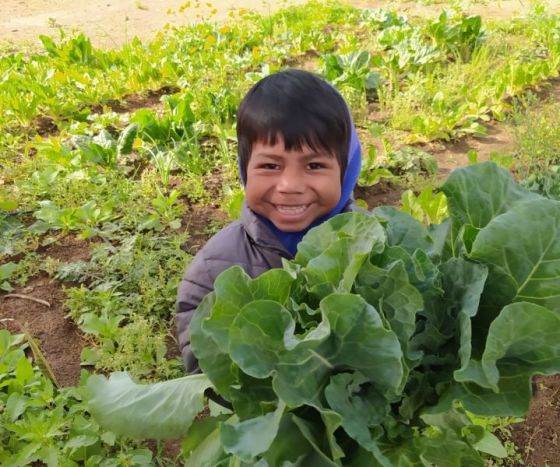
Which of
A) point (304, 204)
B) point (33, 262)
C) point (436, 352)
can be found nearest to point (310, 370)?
point (436, 352)

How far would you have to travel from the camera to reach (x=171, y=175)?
4480mm

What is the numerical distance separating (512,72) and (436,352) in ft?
16.7

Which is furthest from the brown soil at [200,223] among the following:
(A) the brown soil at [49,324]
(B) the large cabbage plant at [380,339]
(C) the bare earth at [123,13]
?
(C) the bare earth at [123,13]

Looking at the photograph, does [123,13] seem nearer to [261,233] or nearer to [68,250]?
[68,250]

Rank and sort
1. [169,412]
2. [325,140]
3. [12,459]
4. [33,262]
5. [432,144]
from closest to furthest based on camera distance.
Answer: [169,412], [325,140], [12,459], [33,262], [432,144]

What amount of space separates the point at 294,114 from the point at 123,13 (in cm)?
847

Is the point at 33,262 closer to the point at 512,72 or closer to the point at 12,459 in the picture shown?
the point at 12,459

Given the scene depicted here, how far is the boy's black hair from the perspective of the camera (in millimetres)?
1909

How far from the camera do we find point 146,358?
2.75 m

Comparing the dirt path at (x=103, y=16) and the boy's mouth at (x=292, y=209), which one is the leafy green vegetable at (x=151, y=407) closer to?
the boy's mouth at (x=292, y=209)

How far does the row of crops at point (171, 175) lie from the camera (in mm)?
1385

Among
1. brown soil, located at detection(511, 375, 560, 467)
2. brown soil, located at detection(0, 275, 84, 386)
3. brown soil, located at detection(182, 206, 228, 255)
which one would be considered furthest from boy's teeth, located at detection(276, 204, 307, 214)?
brown soil, located at detection(182, 206, 228, 255)

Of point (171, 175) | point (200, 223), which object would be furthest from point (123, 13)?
point (200, 223)

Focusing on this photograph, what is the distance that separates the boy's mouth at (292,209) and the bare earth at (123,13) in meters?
6.68
